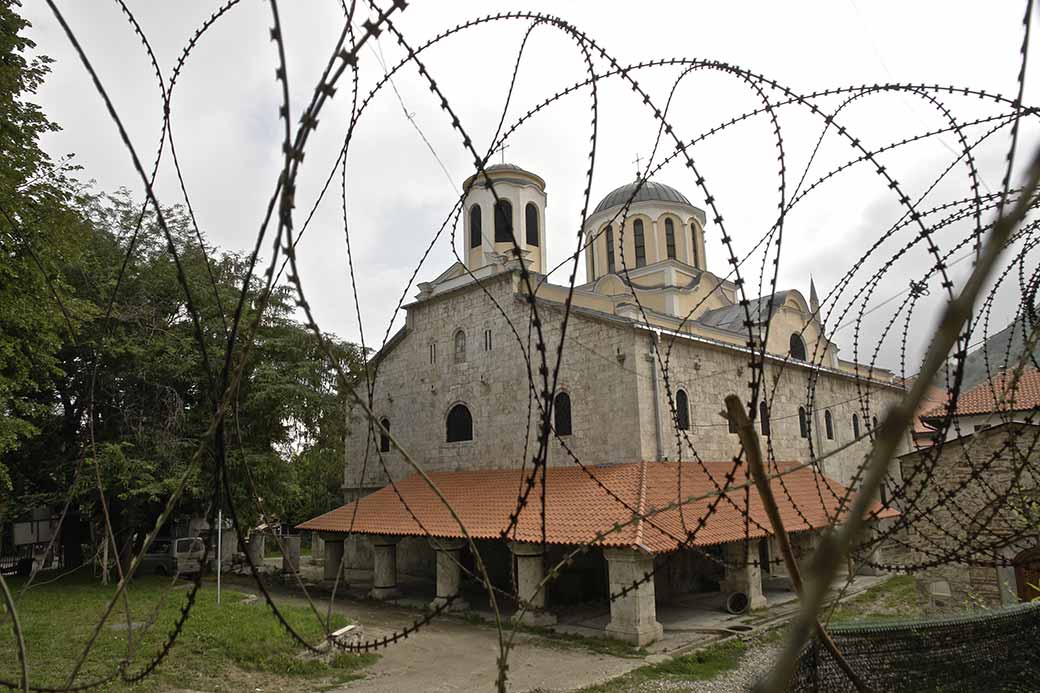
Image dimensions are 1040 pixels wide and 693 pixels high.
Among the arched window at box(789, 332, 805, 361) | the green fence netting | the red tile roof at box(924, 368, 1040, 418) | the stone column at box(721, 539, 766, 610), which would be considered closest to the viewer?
the green fence netting

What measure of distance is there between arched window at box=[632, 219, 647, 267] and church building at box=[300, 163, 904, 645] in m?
0.35

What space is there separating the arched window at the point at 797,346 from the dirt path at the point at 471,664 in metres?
14.5

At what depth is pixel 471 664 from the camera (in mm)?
11602

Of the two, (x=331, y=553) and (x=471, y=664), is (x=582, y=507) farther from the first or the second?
(x=331, y=553)

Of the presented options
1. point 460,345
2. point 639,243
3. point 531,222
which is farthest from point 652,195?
point 460,345

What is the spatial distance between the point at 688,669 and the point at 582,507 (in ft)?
13.6

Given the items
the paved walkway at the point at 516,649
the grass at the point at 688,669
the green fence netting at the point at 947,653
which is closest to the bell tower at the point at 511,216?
the paved walkway at the point at 516,649

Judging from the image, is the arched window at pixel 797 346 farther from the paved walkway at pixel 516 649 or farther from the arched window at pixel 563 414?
the arched window at pixel 563 414

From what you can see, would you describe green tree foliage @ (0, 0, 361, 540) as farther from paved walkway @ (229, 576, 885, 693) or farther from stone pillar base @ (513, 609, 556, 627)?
stone pillar base @ (513, 609, 556, 627)

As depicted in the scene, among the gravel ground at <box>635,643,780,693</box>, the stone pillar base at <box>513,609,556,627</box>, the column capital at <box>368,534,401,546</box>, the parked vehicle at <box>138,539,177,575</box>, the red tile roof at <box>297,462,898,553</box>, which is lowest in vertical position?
the gravel ground at <box>635,643,780,693</box>

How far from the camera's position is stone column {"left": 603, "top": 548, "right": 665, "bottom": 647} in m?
12.5

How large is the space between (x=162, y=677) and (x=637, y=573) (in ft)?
27.0

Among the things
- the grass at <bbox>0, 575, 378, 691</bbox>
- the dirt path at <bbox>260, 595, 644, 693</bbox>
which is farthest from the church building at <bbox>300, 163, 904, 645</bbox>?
the grass at <bbox>0, 575, 378, 691</bbox>

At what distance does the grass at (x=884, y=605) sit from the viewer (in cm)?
1422
